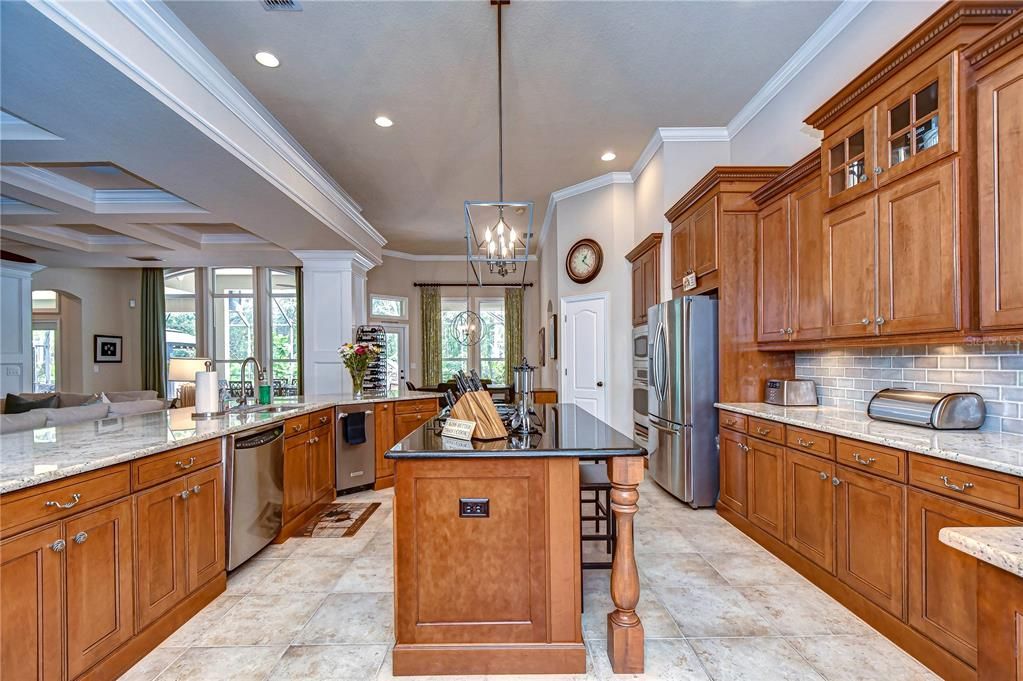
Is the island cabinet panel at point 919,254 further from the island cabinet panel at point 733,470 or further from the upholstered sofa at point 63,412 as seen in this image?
the upholstered sofa at point 63,412

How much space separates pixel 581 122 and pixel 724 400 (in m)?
2.71

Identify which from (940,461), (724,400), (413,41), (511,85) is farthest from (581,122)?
(940,461)

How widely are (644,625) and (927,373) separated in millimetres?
1935

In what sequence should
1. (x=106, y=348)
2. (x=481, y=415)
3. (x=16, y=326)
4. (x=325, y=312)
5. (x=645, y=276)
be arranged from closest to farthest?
(x=481, y=415), (x=645, y=276), (x=325, y=312), (x=16, y=326), (x=106, y=348)

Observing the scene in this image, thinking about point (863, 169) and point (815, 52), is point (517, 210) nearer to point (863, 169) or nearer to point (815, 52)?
point (815, 52)

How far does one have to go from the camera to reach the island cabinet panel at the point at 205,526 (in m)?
2.26

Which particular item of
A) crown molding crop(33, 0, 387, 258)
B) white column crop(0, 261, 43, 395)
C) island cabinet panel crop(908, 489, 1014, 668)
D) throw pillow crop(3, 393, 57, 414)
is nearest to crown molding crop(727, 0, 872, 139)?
island cabinet panel crop(908, 489, 1014, 668)

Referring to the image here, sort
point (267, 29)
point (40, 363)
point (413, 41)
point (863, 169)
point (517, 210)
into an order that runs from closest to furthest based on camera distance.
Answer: point (863, 169)
point (267, 29)
point (413, 41)
point (517, 210)
point (40, 363)

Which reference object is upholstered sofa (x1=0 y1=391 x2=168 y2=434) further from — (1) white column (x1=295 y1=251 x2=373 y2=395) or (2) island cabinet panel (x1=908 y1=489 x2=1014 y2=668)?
(2) island cabinet panel (x1=908 y1=489 x2=1014 y2=668)

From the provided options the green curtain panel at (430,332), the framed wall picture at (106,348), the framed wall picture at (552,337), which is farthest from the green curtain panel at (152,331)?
the framed wall picture at (552,337)

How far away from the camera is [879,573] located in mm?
2020

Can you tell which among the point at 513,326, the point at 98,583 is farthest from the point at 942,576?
the point at 513,326

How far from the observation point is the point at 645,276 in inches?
187

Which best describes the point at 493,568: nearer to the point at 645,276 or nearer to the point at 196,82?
the point at 196,82
